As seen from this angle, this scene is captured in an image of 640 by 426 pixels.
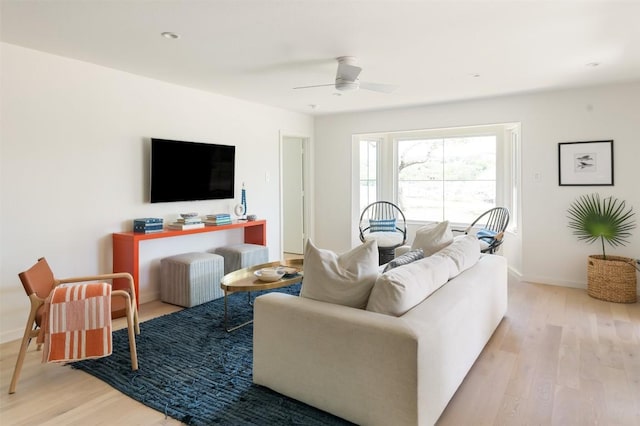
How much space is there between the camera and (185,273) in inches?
155

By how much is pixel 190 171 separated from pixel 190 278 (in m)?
1.31

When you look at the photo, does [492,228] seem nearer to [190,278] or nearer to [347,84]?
[347,84]

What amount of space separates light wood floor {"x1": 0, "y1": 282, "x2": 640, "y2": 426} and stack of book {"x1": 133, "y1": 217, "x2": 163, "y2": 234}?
53.3 inches

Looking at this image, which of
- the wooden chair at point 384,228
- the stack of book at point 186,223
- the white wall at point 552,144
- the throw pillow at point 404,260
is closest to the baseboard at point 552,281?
the white wall at point 552,144

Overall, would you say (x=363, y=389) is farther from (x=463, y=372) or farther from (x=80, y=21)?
(x=80, y=21)

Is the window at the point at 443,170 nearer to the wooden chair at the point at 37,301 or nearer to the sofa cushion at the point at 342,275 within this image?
the sofa cushion at the point at 342,275

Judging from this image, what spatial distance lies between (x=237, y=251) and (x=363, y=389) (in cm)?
304

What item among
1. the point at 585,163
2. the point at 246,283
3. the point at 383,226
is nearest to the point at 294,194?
the point at 383,226

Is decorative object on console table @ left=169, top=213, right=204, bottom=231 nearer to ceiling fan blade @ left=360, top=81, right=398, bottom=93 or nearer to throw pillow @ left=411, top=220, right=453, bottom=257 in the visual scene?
ceiling fan blade @ left=360, top=81, right=398, bottom=93

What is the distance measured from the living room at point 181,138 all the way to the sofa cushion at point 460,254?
5.34 feet

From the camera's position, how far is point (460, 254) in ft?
9.28

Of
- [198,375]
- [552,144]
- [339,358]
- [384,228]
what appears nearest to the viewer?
[339,358]

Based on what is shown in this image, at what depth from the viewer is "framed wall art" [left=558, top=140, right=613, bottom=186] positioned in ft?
14.7

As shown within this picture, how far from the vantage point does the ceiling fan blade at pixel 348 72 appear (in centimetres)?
338
